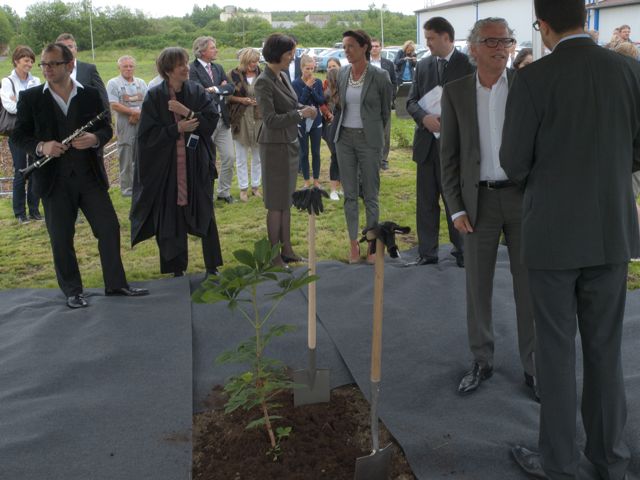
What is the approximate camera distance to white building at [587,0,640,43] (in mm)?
26891

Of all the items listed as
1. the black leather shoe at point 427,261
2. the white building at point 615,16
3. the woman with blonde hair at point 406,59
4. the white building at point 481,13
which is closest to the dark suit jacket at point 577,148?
the black leather shoe at point 427,261

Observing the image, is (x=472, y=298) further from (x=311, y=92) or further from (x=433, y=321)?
(x=311, y=92)

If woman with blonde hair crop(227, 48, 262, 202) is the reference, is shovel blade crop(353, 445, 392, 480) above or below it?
below

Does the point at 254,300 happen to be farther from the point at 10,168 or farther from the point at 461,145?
the point at 10,168

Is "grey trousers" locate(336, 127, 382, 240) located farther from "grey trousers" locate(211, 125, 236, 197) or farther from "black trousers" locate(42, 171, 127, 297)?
"grey trousers" locate(211, 125, 236, 197)

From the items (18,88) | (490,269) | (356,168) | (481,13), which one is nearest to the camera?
(490,269)

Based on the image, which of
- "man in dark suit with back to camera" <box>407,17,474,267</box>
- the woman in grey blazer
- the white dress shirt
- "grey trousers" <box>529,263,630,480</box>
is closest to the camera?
"grey trousers" <box>529,263,630,480</box>

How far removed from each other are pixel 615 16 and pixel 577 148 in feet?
96.8

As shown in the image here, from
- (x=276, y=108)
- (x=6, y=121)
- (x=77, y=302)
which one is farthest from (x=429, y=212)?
(x=6, y=121)

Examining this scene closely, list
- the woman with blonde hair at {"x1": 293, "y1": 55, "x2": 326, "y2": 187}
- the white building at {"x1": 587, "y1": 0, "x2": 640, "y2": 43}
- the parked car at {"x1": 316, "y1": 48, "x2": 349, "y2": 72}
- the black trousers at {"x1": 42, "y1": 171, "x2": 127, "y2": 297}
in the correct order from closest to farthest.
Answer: the black trousers at {"x1": 42, "y1": 171, "x2": 127, "y2": 297}, the woman with blonde hair at {"x1": 293, "y1": 55, "x2": 326, "y2": 187}, the white building at {"x1": 587, "y1": 0, "x2": 640, "y2": 43}, the parked car at {"x1": 316, "y1": 48, "x2": 349, "y2": 72}

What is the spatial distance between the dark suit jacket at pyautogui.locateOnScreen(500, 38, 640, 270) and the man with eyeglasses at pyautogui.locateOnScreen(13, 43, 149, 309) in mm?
3270

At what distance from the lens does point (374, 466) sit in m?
2.72

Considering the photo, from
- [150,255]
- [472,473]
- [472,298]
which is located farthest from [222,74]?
[472,473]

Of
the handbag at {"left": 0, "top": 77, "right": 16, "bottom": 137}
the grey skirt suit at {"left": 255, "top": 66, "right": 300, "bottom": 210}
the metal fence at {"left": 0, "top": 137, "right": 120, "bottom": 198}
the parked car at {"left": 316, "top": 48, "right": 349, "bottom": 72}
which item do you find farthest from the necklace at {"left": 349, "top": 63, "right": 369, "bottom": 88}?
the parked car at {"left": 316, "top": 48, "right": 349, "bottom": 72}
